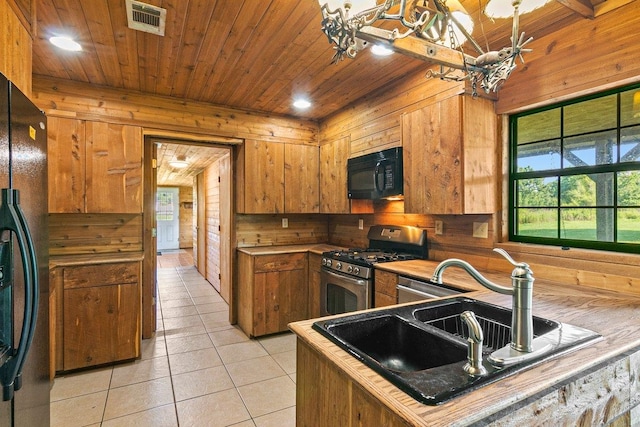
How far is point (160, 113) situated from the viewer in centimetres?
336

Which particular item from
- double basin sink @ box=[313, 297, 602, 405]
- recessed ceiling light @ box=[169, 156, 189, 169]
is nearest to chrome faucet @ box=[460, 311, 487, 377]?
double basin sink @ box=[313, 297, 602, 405]

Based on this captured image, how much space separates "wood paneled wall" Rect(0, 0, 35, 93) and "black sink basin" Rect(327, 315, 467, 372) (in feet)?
5.84

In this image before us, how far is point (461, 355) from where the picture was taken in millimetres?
1102

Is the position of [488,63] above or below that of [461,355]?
above

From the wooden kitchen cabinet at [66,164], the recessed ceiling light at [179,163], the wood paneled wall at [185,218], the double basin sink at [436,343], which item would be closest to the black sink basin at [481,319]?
the double basin sink at [436,343]

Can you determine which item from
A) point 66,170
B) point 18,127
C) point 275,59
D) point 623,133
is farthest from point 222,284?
point 623,133

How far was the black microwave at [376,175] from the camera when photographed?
112 inches

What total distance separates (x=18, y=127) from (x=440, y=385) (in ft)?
5.68

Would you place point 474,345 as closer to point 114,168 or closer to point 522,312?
point 522,312

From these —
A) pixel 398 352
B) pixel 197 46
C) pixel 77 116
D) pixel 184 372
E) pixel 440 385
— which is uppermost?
pixel 197 46

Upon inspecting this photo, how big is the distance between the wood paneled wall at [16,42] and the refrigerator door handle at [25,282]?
2.10ft

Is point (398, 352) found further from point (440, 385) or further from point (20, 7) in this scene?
point (20, 7)

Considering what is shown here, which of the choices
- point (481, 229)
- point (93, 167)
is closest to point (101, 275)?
point (93, 167)

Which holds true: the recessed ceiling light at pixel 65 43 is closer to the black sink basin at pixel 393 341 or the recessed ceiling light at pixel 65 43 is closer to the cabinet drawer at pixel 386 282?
the black sink basin at pixel 393 341
